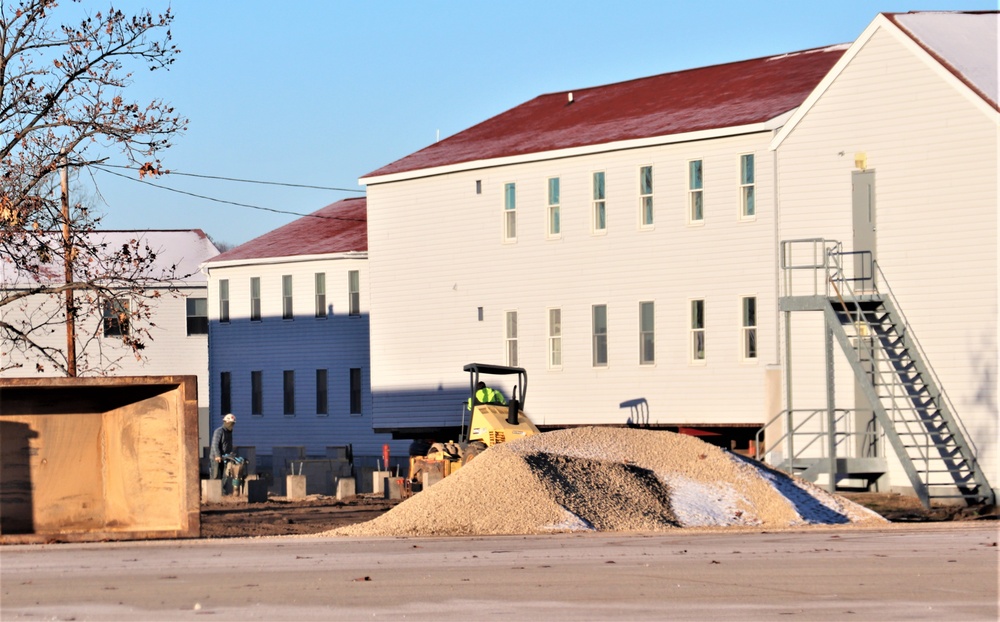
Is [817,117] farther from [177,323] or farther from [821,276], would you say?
[177,323]

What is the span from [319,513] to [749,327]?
1295cm

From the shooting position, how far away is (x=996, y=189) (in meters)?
34.6

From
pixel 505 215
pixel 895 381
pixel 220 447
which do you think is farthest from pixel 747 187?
pixel 220 447

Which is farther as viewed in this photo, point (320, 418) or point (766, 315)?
point (320, 418)

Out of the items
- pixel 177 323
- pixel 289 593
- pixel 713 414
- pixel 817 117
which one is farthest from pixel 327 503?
pixel 177 323

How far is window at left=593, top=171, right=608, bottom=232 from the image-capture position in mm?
44812

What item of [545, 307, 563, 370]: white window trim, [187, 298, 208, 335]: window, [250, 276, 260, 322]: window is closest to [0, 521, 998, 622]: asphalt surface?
[545, 307, 563, 370]: white window trim

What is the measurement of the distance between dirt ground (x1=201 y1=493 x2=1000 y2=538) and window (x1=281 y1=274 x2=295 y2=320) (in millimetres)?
26303

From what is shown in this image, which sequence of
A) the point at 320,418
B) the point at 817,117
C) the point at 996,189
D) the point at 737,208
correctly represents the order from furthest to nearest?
the point at 320,418, the point at 737,208, the point at 817,117, the point at 996,189

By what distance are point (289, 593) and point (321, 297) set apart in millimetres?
47082

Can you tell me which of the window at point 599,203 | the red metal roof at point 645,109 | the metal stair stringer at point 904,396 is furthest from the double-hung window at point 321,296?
the metal stair stringer at point 904,396

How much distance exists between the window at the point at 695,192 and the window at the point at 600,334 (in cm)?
376

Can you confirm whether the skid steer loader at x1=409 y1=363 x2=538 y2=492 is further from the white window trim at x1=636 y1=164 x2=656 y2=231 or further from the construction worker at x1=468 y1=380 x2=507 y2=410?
the white window trim at x1=636 y1=164 x2=656 y2=231

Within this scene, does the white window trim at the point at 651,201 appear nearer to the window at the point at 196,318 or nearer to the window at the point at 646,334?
the window at the point at 646,334
